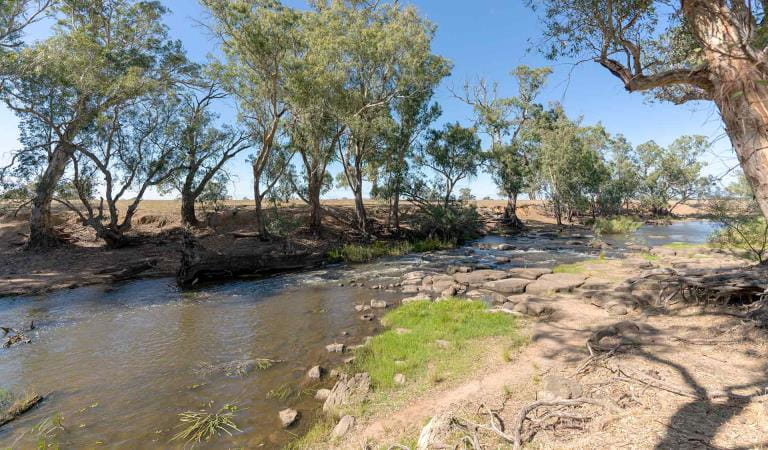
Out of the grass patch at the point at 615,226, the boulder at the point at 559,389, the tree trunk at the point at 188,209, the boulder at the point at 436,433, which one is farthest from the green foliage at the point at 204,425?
the grass patch at the point at 615,226

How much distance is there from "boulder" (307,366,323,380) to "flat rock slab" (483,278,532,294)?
753 centimetres

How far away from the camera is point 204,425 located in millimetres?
5176

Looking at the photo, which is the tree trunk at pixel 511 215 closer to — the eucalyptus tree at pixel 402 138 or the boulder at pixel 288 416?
the eucalyptus tree at pixel 402 138

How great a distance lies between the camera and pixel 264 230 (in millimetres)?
24375

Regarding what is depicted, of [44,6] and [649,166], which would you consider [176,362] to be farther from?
[649,166]

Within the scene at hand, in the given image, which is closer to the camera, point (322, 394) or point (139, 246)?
point (322, 394)

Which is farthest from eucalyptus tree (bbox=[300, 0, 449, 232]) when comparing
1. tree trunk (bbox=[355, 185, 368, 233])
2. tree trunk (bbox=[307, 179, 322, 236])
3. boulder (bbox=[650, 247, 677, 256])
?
boulder (bbox=[650, 247, 677, 256])

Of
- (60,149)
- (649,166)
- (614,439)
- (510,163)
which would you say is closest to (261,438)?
(614,439)

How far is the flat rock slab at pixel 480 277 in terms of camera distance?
13.6m

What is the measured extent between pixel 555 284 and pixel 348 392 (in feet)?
29.1

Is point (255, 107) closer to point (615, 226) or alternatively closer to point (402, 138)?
point (402, 138)

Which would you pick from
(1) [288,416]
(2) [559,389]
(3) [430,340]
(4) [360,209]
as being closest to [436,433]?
(2) [559,389]

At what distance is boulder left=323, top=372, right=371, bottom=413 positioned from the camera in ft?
17.5

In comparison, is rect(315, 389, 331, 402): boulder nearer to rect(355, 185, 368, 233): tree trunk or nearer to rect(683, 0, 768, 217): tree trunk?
rect(683, 0, 768, 217): tree trunk
